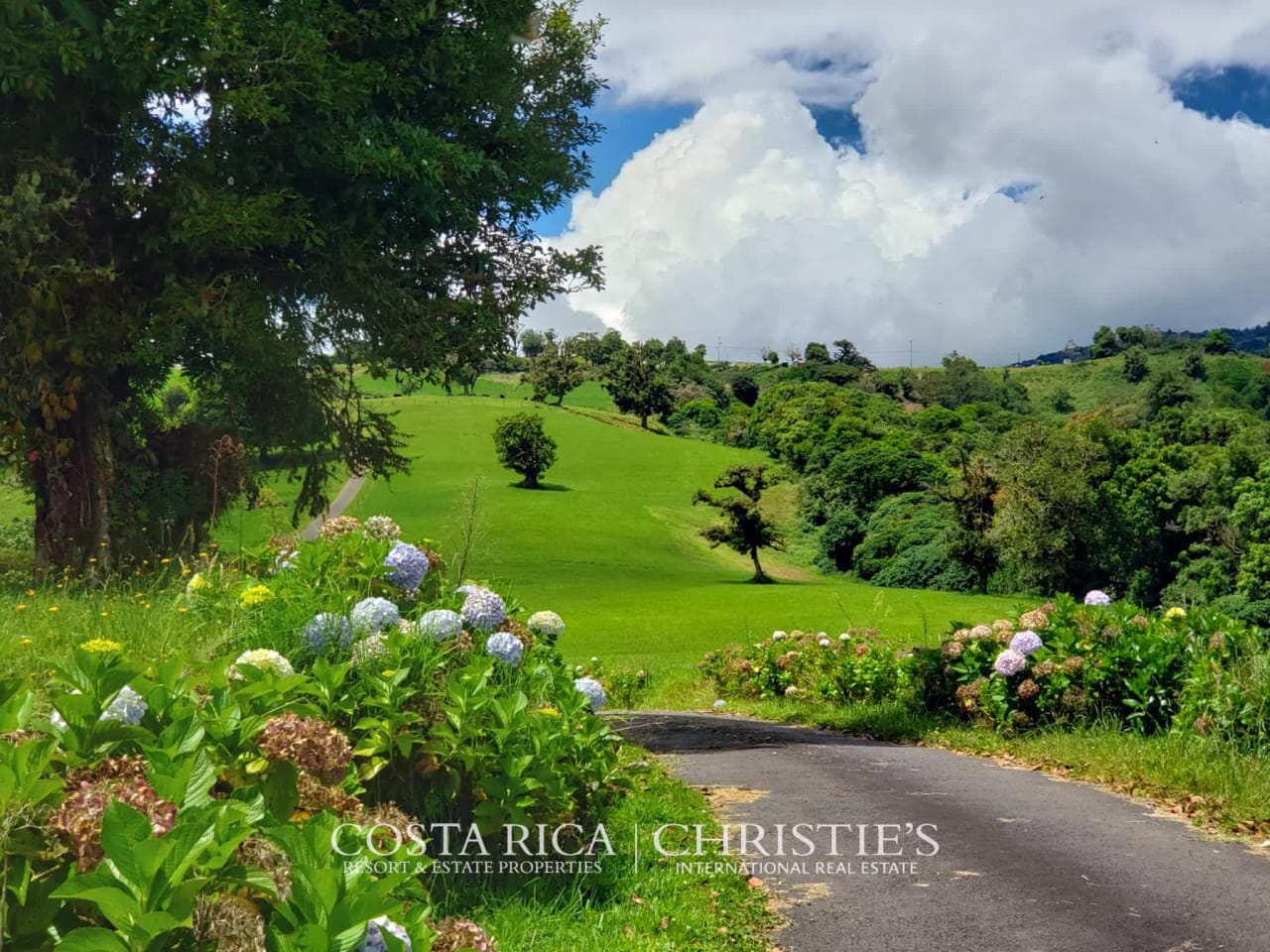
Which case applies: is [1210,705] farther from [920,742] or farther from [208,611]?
[208,611]

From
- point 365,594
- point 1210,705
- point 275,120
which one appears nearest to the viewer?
point 365,594

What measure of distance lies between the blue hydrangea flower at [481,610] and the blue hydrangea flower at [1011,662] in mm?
6208

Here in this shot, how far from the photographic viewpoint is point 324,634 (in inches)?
202

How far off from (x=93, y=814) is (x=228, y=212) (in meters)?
9.33

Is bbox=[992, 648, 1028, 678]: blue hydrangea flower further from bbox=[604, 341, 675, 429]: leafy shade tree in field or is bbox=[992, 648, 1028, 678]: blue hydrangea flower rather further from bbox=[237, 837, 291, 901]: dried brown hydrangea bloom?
bbox=[604, 341, 675, 429]: leafy shade tree in field

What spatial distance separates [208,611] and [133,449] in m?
8.27

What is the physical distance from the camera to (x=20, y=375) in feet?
38.0

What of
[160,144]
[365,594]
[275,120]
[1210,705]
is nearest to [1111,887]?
[1210,705]

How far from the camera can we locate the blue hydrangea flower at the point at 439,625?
535 centimetres

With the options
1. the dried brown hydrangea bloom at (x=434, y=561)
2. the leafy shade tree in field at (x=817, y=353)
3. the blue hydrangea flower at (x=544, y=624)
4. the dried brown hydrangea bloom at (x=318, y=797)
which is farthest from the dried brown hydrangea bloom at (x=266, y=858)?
the leafy shade tree in field at (x=817, y=353)

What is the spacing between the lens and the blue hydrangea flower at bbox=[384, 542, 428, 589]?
5871 millimetres

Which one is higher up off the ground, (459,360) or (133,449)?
(459,360)

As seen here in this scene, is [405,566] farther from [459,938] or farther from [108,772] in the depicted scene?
[459,938]

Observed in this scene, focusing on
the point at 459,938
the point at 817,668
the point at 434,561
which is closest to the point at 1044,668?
the point at 817,668
